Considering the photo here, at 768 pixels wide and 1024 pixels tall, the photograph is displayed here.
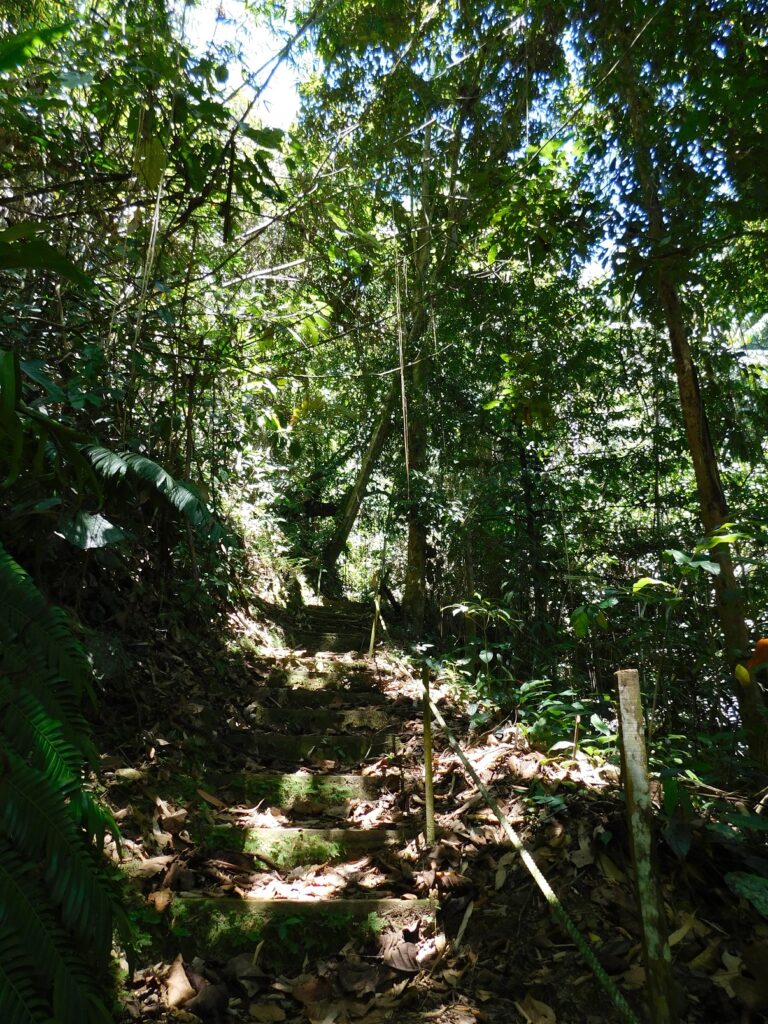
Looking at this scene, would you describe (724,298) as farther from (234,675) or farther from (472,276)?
(234,675)

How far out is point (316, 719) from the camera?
441 centimetres

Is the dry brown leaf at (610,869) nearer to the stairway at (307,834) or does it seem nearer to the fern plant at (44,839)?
the stairway at (307,834)

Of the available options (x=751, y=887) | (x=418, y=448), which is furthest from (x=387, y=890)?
(x=418, y=448)

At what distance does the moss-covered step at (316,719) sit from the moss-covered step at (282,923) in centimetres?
183

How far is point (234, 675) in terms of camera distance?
4.76m

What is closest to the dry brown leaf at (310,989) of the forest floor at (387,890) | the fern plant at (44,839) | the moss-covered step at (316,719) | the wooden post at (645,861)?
the forest floor at (387,890)

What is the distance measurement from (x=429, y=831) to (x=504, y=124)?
500cm

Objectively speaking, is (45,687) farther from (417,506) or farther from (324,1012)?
(417,506)

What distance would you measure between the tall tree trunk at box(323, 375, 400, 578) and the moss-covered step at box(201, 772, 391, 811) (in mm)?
5598

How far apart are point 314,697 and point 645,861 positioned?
3.60 metres

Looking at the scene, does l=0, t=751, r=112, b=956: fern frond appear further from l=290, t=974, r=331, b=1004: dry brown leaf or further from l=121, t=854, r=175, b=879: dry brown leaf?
l=121, t=854, r=175, b=879: dry brown leaf

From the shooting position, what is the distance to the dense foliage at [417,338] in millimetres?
2076

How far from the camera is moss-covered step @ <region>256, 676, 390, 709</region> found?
461 cm

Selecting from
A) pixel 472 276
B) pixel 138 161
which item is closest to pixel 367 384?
pixel 472 276
